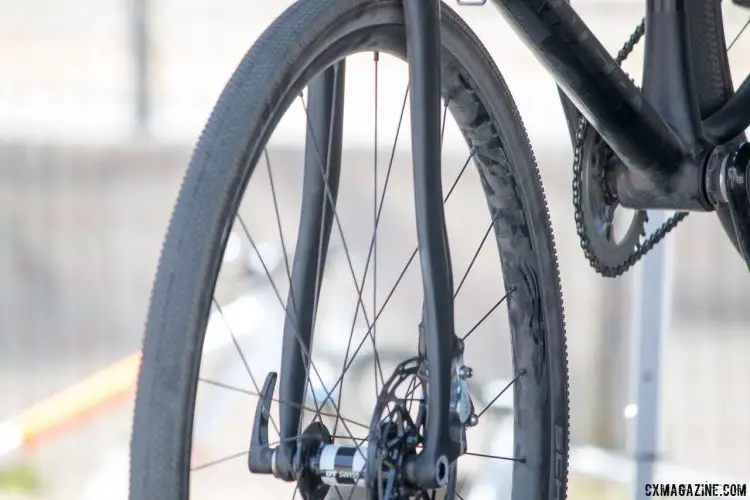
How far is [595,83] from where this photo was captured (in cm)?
90

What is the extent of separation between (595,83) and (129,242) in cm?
138

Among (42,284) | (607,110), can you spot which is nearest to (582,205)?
(607,110)

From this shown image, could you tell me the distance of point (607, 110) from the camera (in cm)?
93

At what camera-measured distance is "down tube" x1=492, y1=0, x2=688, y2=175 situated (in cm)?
85

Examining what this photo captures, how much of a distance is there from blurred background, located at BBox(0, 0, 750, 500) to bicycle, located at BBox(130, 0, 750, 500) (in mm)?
934

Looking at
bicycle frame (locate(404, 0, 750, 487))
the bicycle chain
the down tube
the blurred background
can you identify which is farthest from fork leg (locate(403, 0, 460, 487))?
the blurred background

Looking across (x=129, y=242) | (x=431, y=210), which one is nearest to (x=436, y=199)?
(x=431, y=210)

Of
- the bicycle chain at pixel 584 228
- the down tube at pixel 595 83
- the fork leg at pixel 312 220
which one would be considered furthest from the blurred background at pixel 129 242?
the fork leg at pixel 312 220

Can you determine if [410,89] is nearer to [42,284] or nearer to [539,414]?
[539,414]

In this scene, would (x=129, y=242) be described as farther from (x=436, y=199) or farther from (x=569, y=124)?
(x=436, y=199)

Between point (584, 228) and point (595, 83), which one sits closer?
point (595, 83)

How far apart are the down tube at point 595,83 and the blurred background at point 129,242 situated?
0.99m

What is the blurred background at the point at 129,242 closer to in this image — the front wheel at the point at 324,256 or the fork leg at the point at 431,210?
the front wheel at the point at 324,256

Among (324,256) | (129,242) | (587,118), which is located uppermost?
(129,242)
